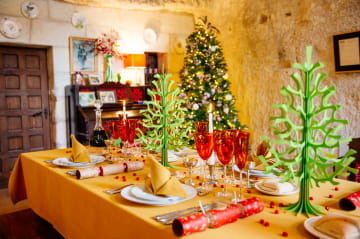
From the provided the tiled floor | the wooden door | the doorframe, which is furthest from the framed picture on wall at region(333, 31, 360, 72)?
the wooden door

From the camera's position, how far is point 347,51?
3.81 m

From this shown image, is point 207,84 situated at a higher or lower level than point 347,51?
lower

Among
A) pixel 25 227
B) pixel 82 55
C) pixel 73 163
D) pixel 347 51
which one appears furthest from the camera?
pixel 82 55

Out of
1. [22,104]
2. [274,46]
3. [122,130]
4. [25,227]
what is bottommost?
[25,227]

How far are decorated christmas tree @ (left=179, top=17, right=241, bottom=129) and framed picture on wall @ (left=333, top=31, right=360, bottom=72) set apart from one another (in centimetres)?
175

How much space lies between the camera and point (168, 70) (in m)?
5.80

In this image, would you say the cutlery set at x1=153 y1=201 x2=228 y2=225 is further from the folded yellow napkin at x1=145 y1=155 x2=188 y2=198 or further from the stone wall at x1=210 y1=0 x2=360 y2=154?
the stone wall at x1=210 y1=0 x2=360 y2=154

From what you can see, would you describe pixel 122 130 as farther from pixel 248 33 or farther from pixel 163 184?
pixel 248 33

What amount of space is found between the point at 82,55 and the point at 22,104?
1.10m

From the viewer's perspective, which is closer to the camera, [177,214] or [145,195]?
[177,214]

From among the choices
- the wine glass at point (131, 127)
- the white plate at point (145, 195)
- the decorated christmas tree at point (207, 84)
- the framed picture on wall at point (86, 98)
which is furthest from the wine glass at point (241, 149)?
the decorated christmas tree at point (207, 84)

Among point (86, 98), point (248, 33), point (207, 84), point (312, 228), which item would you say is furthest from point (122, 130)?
point (248, 33)

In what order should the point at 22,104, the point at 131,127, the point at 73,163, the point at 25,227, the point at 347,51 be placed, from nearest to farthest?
the point at 73,163
the point at 131,127
the point at 25,227
the point at 347,51
the point at 22,104

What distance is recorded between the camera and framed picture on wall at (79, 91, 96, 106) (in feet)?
15.3
